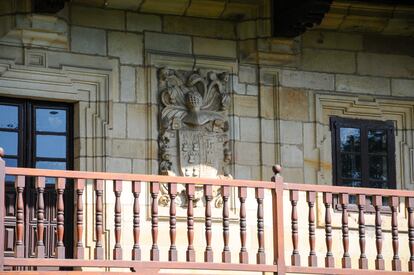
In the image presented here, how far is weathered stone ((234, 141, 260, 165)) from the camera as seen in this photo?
15688 millimetres

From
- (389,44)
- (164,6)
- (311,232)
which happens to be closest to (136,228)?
(311,232)

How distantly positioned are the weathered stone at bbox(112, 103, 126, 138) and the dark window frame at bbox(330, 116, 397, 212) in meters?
2.53

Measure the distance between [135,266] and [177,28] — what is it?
364 centimetres

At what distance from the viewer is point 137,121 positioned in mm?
15234

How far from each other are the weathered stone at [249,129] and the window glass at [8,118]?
8.38ft

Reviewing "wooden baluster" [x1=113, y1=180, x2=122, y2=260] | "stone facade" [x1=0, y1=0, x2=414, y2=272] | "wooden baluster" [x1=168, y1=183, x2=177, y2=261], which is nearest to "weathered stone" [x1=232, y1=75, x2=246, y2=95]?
"stone facade" [x1=0, y1=0, x2=414, y2=272]

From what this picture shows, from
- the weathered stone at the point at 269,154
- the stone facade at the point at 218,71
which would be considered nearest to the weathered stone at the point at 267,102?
the stone facade at the point at 218,71

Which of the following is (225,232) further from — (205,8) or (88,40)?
Result: (205,8)

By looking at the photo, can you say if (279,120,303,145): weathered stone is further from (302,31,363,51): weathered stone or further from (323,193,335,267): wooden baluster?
(323,193,335,267): wooden baluster

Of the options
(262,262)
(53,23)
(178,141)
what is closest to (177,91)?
(178,141)

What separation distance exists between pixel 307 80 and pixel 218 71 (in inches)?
43.7

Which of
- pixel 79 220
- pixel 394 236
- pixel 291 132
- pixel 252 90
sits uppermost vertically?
pixel 252 90

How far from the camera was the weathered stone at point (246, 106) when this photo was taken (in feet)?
51.8

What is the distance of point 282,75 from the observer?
16109 millimetres
